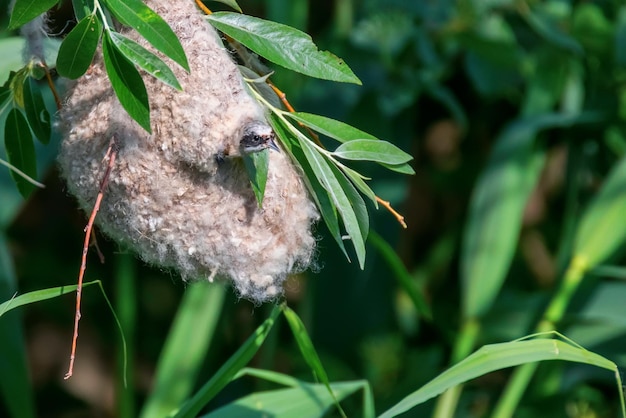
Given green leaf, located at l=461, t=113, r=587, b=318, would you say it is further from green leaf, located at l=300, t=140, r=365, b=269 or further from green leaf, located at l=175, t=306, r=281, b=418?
green leaf, located at l=300, t=140, r=365, b=269

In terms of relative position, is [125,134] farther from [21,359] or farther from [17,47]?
[21,359]

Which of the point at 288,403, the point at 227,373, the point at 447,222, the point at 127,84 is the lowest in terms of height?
the point at 447,222

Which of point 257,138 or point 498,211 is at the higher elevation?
point 257,138

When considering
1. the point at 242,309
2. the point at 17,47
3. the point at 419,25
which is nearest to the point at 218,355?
the point at 242,309

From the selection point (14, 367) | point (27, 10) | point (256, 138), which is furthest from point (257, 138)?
point (14, 367)

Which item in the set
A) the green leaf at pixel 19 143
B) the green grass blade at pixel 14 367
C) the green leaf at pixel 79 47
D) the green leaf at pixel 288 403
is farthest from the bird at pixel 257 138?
the green grass blade at pixel 14 367

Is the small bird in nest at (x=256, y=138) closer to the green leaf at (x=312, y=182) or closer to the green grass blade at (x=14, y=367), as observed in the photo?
the green leaf at (x=312, y=182)

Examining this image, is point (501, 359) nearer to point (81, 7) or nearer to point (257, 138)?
point (257, 138)
